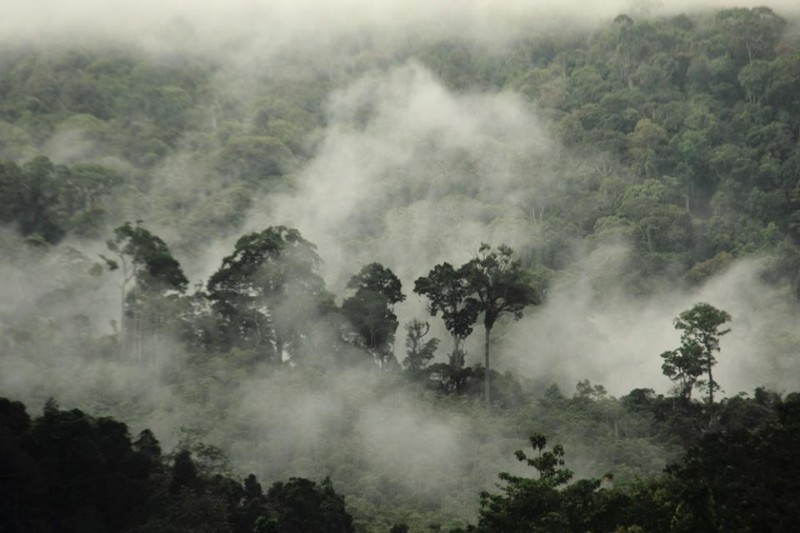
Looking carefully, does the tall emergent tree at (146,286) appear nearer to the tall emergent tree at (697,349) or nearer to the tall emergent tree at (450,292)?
the tall emergent tree at (450,292)

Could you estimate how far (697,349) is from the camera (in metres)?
43.2

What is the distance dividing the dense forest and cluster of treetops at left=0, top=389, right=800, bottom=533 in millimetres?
97

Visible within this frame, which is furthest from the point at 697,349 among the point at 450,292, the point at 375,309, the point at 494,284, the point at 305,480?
the point at 305,480

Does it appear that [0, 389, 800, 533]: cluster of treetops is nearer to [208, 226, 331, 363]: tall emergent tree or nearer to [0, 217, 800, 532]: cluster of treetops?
[0, 217, 800, 532]: cluster of treetops

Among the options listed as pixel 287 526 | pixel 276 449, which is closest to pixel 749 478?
pixel 287 526

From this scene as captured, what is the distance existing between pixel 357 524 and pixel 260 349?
64.6 feet

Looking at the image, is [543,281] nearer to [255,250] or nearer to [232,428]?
[255,250]

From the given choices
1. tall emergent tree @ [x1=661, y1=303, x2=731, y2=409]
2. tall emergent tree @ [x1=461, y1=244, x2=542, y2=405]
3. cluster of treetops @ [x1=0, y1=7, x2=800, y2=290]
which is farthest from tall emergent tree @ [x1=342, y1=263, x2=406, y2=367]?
cluster of treetops @ [x1=0, y1=7, x2=800, y2=290]

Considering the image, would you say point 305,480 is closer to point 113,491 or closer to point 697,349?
point 113,491

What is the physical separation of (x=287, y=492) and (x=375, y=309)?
63.3 ft

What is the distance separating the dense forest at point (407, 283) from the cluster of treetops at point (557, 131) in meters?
0.36


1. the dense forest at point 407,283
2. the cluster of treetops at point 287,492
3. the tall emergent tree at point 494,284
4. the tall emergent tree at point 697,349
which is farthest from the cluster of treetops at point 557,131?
the cluster of treetops at point 287,492

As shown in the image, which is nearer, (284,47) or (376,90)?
(376,90)

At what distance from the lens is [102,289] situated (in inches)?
2110
